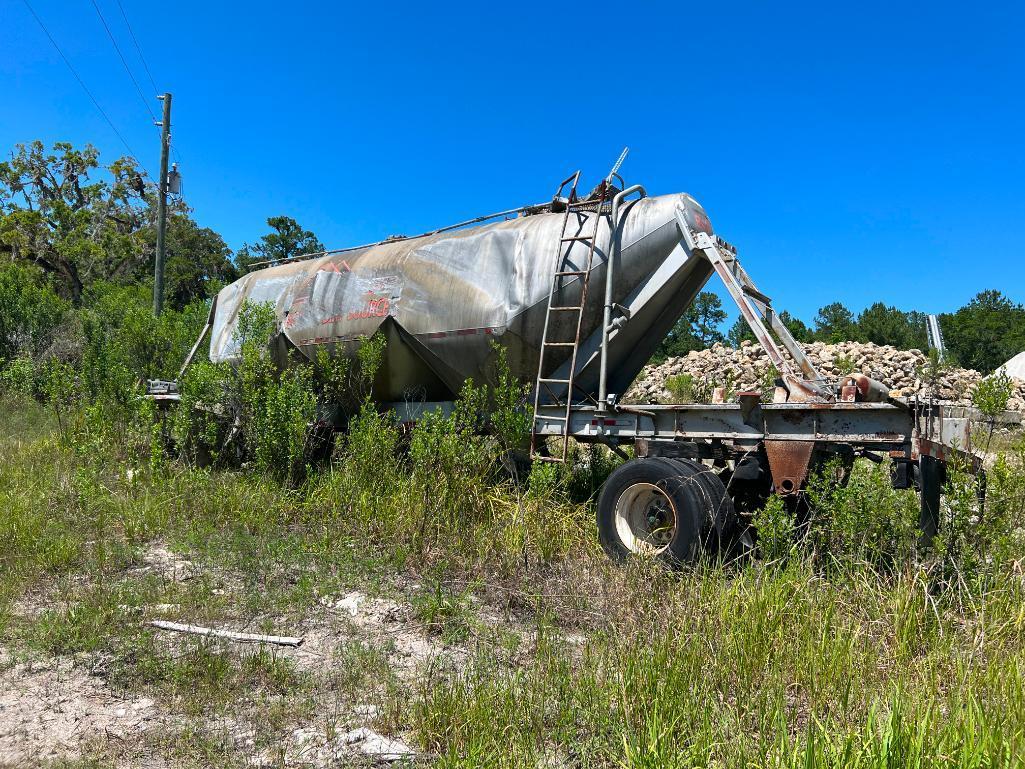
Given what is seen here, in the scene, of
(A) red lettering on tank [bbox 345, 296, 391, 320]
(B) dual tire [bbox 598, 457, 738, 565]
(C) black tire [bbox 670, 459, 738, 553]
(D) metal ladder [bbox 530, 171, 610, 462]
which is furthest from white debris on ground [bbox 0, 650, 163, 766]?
(A) red lettering on tank [bbox 345, 296, 391, 320]

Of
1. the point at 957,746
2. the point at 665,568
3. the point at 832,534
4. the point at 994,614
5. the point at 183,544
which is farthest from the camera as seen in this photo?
the point at 183,544

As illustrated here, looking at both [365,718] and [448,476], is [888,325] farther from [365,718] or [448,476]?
[365,718]

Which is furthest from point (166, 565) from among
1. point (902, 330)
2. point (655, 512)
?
Answer: point (902, 330)

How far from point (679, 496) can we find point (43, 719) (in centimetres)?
429

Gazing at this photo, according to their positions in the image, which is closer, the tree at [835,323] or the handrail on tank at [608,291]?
the handrail on tank at [608,291]

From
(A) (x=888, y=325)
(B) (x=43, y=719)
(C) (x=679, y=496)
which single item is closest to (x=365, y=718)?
(B) (x=43, y=719)

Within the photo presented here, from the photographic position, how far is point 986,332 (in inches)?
1929

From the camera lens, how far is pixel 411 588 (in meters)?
5.44

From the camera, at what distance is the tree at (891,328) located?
40844 mm

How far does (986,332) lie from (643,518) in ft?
176

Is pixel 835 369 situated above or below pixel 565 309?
above

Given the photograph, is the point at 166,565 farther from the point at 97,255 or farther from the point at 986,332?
the point at 986,332

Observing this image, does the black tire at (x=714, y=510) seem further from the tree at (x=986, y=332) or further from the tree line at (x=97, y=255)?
the tree at (x=986, y=332)

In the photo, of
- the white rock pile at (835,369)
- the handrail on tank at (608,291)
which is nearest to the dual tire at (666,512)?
the handrail on tank at (608,291)
